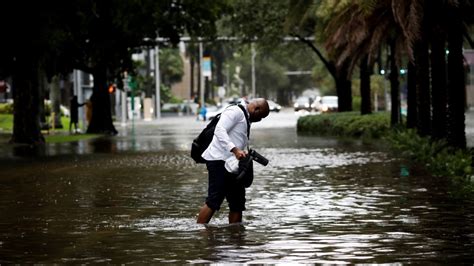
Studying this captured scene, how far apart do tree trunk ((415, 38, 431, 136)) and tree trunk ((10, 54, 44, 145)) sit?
14410 mm

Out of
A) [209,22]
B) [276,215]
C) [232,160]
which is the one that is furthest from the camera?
[209,22]

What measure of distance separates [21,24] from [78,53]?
14.4 metres

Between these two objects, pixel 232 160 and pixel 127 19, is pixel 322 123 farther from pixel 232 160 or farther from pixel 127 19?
pixel 232 160

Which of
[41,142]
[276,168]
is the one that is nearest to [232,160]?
[276,168]

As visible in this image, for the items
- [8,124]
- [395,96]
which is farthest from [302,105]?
[395,96]

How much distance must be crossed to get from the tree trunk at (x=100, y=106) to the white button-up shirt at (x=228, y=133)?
42.0m

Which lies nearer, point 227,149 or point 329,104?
point 227,149

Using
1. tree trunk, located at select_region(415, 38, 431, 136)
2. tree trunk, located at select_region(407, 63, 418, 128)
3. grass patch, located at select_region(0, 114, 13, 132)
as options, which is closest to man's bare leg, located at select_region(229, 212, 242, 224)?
tree trunk, located at select_region(415, 38, 431, 136)

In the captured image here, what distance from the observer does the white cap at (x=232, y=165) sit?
1357 cm

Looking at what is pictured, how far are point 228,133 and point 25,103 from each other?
1131 inches

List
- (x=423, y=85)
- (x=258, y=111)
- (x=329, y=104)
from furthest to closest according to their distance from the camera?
(x=329, y=104), (x=423, y=85), (x=258, y=111)

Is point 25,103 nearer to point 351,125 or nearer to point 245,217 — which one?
point 351,125

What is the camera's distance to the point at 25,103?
41531 millimetres

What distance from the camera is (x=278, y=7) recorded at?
5566 cm
